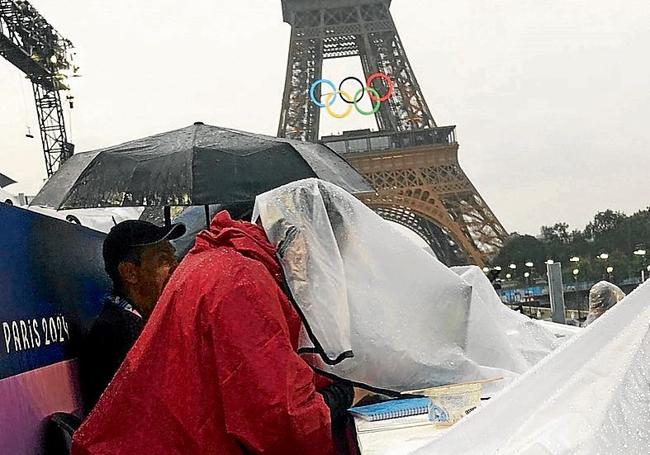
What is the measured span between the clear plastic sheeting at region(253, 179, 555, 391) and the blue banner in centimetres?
62

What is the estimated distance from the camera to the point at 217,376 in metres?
1.76

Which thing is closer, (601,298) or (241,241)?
(241,241)

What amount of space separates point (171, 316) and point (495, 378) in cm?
95

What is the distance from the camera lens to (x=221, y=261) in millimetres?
1812

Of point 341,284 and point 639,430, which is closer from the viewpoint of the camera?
point 639,430

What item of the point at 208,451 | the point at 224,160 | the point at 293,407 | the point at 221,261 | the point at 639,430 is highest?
the point at 224,160

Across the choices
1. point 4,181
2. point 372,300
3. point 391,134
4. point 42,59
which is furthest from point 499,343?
point 391,134

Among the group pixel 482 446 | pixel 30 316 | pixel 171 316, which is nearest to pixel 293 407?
pixel 171 316

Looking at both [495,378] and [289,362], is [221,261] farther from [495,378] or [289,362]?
[495,378]

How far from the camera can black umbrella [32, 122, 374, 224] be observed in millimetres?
3633

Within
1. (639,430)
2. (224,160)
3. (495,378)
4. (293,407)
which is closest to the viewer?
(639,430)

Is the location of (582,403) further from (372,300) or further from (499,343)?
(499,343)

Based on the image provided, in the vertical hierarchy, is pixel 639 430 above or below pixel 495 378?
above

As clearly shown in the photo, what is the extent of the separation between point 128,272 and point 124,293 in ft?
0.25
